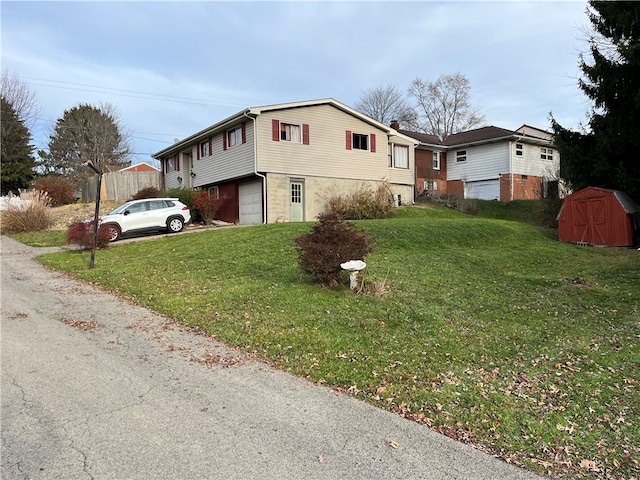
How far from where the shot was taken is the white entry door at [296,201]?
2138 centimetres

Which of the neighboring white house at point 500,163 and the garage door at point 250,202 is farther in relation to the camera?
the neighboring white house at point 500,163

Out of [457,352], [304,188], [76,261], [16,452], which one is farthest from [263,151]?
[16,452]

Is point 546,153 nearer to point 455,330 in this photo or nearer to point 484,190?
point 484,190

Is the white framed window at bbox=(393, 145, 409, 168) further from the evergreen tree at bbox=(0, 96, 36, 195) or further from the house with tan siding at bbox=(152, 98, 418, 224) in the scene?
the evergreen tree at bbox=(0, 96, 36, 195)

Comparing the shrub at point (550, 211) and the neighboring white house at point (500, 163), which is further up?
the neighboring white house at point (500, 163)

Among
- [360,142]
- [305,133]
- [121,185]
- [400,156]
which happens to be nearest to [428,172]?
[400,156]

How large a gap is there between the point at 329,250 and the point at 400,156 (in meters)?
19.9

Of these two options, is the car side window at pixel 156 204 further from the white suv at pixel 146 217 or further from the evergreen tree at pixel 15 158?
the evergreen tree at pixel 15 158

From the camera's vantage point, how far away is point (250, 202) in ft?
70.5

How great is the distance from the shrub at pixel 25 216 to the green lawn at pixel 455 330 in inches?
372

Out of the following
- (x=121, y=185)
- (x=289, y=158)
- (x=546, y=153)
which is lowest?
(x=121, y=185)

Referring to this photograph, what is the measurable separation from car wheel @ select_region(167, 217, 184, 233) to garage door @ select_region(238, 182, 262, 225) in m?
3.61

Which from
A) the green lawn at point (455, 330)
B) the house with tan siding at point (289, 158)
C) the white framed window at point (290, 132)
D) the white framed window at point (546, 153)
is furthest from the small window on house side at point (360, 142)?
the white framed window at point (546, 153)

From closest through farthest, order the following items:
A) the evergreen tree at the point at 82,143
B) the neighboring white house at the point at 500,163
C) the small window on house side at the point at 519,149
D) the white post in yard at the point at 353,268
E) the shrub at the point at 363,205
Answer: the white post in yard at the point at 353,268
the shrub at the point at 363,205
the neighboring white house at the point at 500,163
the small window on house side at the point at 519,149
the evergreen tree at the point at 82,143
